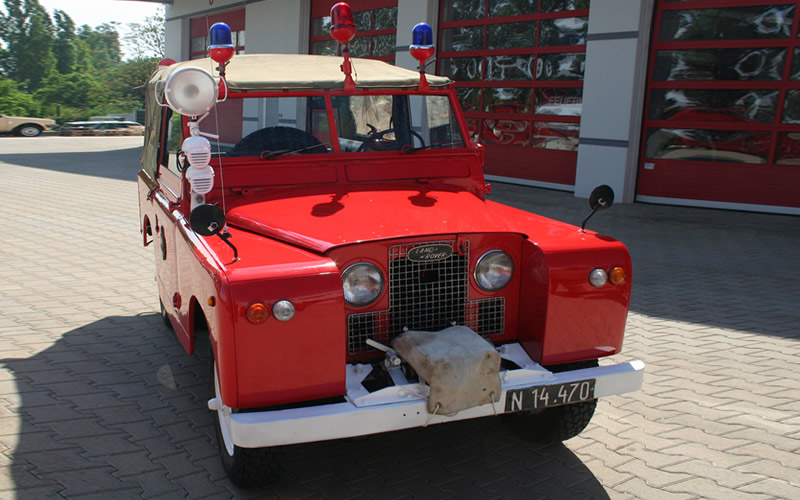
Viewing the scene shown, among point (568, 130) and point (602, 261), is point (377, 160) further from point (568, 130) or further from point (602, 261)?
point (568, 130)

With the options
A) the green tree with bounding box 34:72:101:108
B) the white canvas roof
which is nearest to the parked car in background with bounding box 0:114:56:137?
the green tree with bounding box 34:72:101:108

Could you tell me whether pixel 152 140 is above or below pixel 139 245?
above

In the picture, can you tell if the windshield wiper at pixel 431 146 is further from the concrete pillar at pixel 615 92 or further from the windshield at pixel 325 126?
the concrete pillar at pixel 615 92

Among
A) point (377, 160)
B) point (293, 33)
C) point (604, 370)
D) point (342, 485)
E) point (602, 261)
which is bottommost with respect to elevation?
point (342, 485)

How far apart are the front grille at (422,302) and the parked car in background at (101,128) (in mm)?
28972

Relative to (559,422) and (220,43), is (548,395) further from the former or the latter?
(220,43)

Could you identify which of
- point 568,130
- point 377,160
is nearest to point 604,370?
point 377,160

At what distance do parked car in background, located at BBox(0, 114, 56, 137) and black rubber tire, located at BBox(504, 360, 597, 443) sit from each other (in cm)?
2786

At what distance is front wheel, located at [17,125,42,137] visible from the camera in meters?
26.8

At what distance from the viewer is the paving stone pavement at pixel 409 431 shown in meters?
3.30

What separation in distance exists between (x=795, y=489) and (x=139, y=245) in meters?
7.05

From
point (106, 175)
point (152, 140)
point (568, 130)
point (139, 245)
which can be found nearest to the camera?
point (152, 140)

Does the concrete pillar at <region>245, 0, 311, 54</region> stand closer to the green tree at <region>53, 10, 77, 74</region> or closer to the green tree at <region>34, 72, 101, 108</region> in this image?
the green tree at <region>34, 72, 101, 108</region>

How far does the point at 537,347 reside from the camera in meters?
3.29
